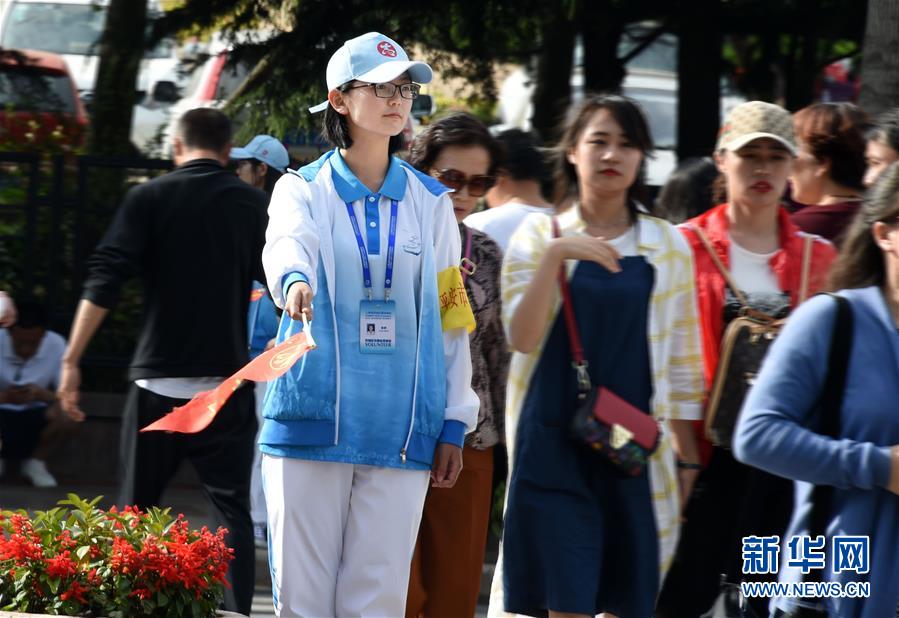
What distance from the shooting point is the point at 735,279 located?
4977 mm

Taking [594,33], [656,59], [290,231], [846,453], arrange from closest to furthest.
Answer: [846,453]
[290,231]
[594,33]
[656,59]

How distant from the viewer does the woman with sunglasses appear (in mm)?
5094

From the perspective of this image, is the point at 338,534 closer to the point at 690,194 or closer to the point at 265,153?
the point at 690,194

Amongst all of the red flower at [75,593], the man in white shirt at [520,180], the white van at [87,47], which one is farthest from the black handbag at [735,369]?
the white van at [87,47]

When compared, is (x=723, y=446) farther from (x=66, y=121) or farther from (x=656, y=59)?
(x=656, y=59)

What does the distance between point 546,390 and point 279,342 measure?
2.74 feet

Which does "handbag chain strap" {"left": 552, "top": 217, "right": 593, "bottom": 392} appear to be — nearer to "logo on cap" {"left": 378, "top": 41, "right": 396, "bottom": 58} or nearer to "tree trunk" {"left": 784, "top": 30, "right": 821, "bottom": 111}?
"logo on cap" {"left": 378, "top": 41, "right": 396, "bottom": 58}

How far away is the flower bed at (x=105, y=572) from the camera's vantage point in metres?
4.06

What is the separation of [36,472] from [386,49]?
587 cm

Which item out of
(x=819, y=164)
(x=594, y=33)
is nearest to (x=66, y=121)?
(x=594, y=33)

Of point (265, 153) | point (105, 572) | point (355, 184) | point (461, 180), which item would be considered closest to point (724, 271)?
point (461, 180)

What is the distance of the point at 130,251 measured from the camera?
576cm

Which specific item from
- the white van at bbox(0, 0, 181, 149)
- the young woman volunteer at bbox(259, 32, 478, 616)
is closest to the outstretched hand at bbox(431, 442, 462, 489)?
the young woman volunteer at bbox(259, 32, 478, 616)

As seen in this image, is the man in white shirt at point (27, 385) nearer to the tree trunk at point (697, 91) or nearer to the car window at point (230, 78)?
the car window at point (230, 78)
